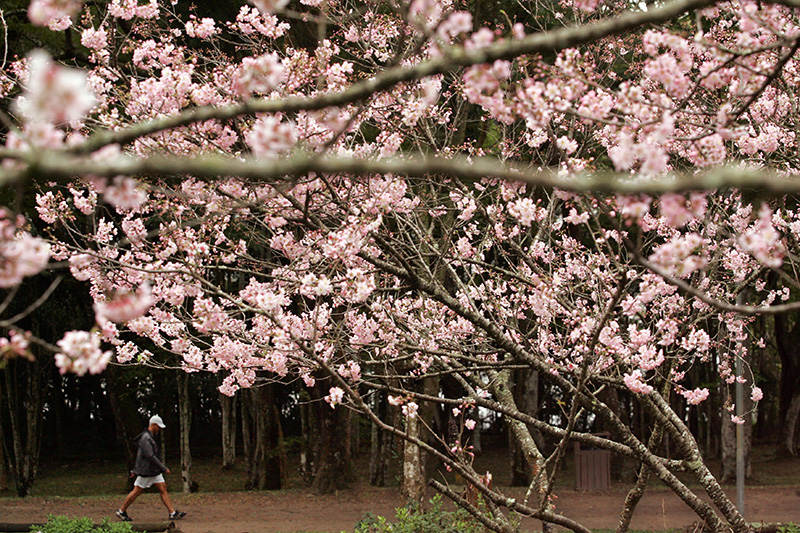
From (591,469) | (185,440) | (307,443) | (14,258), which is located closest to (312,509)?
(307,443)

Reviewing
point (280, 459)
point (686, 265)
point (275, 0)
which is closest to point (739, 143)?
point (686, 265)

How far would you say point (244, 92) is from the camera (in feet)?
8.10

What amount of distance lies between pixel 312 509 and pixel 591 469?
19.5 ft

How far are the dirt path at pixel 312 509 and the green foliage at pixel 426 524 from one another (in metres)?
3.31

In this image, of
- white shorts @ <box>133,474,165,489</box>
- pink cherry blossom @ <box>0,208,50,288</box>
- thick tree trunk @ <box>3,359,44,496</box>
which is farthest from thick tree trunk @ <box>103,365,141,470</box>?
pink cherry blossom @ <box>0,208,50,288</box>

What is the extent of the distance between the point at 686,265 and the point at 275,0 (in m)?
1.79

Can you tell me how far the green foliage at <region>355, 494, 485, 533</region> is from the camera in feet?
23.1

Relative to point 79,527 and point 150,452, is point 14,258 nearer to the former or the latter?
point 79,527

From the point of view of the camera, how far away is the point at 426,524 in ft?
23.4

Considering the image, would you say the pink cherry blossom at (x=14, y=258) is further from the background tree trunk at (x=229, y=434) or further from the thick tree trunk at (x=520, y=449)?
the background tree trunk at (x=229, y=434)

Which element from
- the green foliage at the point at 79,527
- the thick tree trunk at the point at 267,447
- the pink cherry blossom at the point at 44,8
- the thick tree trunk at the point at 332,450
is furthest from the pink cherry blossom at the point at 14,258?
the thick tree trunk at the point at 267,447

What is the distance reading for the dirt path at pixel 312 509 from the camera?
36.0ft

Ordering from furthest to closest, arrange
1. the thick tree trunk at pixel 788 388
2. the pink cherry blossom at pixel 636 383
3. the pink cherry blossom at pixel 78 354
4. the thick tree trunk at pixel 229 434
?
the thick tree trunk at pixel 229 434 → the thick tree trunk at pixel 788 388 → the pink cherry blossom at pixel 636 383 → the pink cherry blossom at pixel 78 354

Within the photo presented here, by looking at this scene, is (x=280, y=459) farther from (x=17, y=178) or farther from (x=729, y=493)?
(x=17, y=178)
